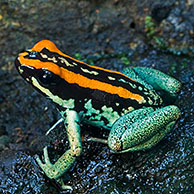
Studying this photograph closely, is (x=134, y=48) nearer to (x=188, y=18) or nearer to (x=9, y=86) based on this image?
(x=188, y=18)

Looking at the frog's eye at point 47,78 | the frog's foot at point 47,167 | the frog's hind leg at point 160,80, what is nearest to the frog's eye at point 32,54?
the frog's eye at point 47,78

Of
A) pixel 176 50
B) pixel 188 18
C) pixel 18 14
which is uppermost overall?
pixel 18 14

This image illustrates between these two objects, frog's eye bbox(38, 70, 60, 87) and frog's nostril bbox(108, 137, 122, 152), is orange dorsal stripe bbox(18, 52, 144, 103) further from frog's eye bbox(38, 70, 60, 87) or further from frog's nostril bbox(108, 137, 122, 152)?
frog's nostril bbox(108, 137, 122, 152)

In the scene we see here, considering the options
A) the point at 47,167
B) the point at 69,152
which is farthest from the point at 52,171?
the point at 69,152

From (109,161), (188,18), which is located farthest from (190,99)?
(188,18)

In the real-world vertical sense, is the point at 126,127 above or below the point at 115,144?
above

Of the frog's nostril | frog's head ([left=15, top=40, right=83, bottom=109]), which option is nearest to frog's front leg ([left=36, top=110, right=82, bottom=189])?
frog's head ([left=15, top=40, right=83, bottom=109])

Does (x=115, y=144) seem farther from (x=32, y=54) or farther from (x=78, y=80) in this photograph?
(x=32, y=54)
